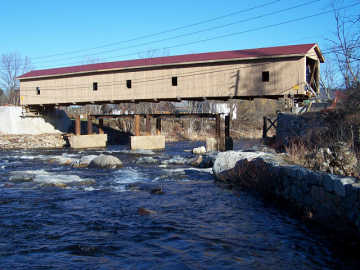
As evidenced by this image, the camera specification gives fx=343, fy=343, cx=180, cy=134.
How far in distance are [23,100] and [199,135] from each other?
1964 cm

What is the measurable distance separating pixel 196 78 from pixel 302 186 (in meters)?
14.2

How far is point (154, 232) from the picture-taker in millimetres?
5230

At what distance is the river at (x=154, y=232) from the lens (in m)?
4.13

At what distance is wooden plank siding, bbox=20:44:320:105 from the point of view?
17.4m

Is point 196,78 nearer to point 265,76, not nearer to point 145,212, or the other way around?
point 265,76

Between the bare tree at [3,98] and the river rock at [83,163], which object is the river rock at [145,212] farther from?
the bare tree at [3,98]

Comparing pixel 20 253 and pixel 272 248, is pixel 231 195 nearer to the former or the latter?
pixel 272 248

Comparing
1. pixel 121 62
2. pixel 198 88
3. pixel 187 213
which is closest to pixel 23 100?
pixel 121 62

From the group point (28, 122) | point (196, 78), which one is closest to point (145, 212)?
point (196, 78)

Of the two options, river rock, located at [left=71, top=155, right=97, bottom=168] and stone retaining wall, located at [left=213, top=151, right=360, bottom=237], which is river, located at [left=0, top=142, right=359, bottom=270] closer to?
stone retaining wall, located at [left=213, top=151, right=360, bottom=237]

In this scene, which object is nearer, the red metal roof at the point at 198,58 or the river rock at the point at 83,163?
the river rock at the point at 83,163

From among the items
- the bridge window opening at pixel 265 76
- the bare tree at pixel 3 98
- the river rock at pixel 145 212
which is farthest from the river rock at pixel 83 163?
the bare tree at pixel 3 98

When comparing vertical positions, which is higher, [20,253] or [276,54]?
[276,54]

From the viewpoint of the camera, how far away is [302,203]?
595 cm
